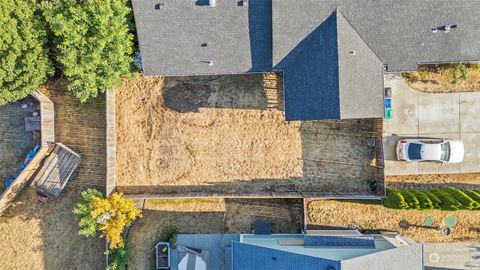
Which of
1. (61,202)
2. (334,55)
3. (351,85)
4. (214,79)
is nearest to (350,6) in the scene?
(334,55)

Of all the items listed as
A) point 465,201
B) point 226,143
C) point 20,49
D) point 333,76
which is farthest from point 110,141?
point 465,201

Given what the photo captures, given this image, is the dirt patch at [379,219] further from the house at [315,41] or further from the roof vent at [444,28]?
the roof vent at [444,28]

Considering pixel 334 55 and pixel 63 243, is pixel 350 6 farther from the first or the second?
pixel 63 243

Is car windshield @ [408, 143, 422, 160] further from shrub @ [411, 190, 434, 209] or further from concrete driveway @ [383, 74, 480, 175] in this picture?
shrub @ [411, 190, 434, 209]

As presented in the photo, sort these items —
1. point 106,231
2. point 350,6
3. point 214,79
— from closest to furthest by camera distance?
point 350,6, point 106,231, point 214,79

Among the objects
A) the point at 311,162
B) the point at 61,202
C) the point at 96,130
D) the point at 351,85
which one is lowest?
the point at 61,202
